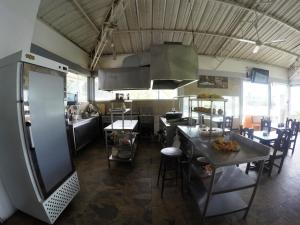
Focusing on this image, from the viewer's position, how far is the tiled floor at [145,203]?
75.5 inches

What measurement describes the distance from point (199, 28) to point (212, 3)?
96 cm

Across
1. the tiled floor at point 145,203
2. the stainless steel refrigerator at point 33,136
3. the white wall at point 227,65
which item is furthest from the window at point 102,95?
the stainless steel refrigerator at point 33,136

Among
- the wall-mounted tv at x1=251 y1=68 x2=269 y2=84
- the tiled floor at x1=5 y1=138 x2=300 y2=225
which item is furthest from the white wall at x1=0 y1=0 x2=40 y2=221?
the wall-mounted tv at x1=251 y1=68 x2=269 y2=84

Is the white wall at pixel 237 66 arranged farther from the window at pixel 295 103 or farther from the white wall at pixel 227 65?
the window at pixel 295 103

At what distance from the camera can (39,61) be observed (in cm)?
168

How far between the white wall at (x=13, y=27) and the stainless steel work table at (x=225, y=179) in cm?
232

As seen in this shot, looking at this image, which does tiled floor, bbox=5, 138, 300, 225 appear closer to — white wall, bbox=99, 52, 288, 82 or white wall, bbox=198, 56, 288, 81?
white wall, bbox=99, 52, 288, 82

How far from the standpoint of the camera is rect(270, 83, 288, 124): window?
26.2 feet

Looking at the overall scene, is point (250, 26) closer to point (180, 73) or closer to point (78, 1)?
point (180, 73)

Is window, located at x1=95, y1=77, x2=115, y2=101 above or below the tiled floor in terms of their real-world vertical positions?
above

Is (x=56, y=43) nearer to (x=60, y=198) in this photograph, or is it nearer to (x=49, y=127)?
(x=49, y=127)

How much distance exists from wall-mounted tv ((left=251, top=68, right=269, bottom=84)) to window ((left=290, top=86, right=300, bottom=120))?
5.55ft

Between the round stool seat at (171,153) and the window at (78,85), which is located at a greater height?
the window at (78,85)

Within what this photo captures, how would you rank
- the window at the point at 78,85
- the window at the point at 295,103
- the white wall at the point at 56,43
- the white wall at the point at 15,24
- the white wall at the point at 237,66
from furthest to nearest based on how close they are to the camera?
the window at the point at 295,103 < the white wall at the point at 237,66 < the window at the point at 78,85 < the white wall at the point at 56,43 < the white wall at the point at 15,24
